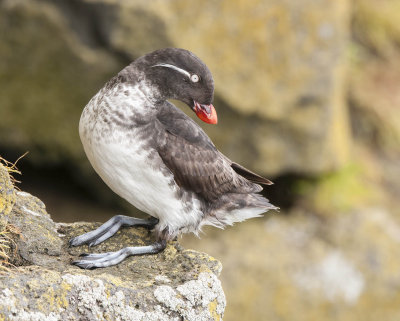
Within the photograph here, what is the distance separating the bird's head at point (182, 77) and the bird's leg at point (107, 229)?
824 millimetres

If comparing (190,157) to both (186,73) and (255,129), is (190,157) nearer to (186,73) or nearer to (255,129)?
(186,73)

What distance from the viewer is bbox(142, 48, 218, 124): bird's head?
179 inches

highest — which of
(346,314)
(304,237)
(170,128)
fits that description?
(304,237)

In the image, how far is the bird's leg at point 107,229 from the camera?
14.9 feet

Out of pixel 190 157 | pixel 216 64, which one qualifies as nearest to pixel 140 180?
pixel 190 157

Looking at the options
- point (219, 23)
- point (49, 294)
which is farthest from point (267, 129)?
point (49, 294)

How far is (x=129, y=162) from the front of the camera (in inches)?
177

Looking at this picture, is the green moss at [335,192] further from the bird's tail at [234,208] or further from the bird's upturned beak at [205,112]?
the bird's upturned beak at [205,112]

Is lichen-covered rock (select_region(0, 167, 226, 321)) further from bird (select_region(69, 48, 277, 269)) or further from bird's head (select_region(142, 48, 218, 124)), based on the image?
bird's head (select_region(142, 48, 218, 124))

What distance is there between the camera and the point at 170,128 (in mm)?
4723

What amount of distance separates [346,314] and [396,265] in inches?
32.4

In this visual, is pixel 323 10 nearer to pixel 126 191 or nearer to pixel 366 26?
pixel 366 26

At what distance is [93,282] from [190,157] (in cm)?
122

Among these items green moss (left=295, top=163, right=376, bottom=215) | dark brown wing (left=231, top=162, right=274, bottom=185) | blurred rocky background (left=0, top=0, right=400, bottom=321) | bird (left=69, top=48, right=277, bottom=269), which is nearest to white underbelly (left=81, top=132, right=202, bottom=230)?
bird (left=69, top=48, right=277, bottom=269)
